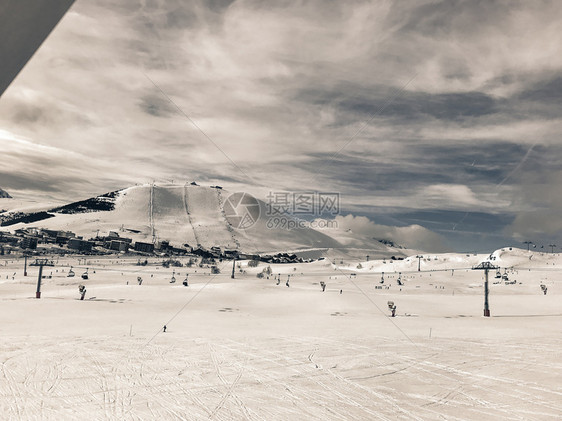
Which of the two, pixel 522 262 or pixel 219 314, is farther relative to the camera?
pixel 522 262

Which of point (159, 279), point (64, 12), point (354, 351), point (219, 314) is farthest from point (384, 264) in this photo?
point (64, 12)

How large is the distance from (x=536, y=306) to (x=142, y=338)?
48992 mm

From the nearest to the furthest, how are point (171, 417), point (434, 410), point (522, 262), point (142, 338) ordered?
point (171, 417) → point (434, 410) → point (142, 338) → point (522, 262)

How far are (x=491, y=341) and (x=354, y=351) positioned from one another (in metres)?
10.6

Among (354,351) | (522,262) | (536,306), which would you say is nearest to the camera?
(354,351)

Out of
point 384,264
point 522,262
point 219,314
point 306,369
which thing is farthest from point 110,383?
point 522,262

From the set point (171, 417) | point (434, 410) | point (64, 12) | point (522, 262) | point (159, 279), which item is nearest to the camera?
point (64, 12)

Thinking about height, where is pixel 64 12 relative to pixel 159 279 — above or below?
above

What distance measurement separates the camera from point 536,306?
47.2 meters

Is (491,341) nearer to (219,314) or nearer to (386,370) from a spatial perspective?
(386,370)

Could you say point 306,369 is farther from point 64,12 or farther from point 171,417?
point 64,12

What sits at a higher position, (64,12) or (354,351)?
(64,12)

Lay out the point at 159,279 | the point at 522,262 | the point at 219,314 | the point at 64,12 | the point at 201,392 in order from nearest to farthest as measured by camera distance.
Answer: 1. the point at 64,12
2. the point at 201,392
3. the point at 219,314
4. the point at 159,279
5. the point at 522,262

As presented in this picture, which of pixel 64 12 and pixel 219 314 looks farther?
pixel 219 314
